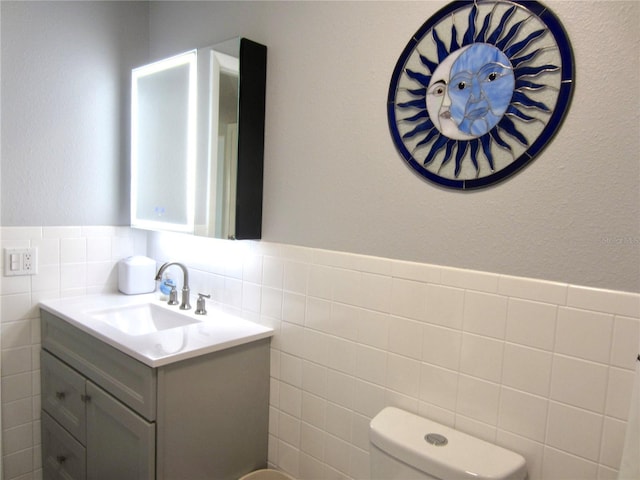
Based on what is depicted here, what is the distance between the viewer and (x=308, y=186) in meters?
1.58

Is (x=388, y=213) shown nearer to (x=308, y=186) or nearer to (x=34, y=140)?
(x=308, y=186)

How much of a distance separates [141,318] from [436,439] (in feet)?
4.60

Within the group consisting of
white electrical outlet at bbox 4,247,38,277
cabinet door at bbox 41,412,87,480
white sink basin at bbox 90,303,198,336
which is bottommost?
cabinet door at bbox 41,412,87,480

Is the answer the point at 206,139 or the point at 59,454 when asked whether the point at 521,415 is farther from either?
the point at 59,454

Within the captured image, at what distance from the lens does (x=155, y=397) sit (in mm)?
1354

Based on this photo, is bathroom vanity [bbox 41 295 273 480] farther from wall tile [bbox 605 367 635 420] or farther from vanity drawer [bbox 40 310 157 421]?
wall tile [bbox 605 367 635 420]

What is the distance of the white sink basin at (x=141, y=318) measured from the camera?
1.87 m

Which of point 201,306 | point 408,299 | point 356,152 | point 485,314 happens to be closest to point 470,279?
point 485,314

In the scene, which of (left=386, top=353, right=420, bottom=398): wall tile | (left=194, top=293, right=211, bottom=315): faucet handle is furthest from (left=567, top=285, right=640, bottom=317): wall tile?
(left=194, top=293, right=211, bottom=315): faucet handle

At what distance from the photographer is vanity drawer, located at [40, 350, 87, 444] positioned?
1.69 m

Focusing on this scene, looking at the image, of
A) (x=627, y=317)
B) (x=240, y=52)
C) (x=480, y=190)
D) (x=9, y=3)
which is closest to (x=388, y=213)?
(x=480, y=190)

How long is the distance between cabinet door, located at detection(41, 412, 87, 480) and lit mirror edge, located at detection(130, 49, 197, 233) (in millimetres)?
943

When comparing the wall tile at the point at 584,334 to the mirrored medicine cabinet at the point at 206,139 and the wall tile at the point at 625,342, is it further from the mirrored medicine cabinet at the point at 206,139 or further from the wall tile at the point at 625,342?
the mirrored medicine cabinet at the point at 206,139

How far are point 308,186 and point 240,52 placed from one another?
1.85ft
